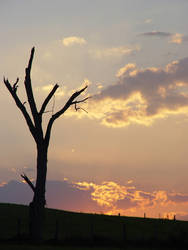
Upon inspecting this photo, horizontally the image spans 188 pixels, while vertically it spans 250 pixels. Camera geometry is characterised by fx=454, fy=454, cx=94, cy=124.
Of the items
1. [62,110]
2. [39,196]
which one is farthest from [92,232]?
[62,110]

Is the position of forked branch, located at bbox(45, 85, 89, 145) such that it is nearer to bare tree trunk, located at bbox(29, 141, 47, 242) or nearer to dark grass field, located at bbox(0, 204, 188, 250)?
bare tree trunk, located at bbox(29, 141, 47, 242)

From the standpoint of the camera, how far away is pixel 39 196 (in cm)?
3597

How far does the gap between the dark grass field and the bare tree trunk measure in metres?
1.71

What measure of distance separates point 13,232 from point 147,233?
45.2 feet

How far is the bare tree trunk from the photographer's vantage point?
35750 millimetres

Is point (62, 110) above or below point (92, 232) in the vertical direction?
above

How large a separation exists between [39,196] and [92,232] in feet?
20.4

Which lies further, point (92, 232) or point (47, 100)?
point (92, 232)

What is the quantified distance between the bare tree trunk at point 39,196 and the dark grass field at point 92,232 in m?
1.71

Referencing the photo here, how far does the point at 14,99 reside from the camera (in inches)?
1452

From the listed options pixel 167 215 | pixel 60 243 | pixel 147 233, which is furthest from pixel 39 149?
pixel 167 215

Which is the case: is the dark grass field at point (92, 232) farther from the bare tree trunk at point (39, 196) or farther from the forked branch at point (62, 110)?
the forked branch at point (62, 110)

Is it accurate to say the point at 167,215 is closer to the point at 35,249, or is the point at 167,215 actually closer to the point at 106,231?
the point at 106,231

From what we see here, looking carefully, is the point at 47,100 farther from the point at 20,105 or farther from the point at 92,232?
the point at 92,232
